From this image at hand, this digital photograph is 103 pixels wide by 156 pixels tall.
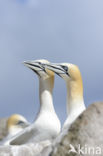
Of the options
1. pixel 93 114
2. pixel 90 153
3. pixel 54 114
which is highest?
pixel 54 114

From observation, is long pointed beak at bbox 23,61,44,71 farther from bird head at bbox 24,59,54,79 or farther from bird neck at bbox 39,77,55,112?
bird neck at bbox 39,77,55,112

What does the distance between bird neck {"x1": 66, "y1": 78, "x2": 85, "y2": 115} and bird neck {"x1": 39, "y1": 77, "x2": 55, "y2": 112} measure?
23.8 inches

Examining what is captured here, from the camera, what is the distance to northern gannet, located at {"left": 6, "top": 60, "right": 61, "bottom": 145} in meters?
14.1

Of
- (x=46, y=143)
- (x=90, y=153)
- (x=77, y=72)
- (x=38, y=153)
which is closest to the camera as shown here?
(x=90, y=153)

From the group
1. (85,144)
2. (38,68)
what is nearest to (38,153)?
(85,144)

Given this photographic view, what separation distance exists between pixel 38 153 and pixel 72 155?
1350mm

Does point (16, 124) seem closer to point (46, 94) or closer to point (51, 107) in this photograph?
point (46, 94)

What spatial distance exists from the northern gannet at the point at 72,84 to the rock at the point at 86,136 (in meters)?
2.90

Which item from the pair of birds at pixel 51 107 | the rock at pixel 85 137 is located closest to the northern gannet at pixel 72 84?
the pair of birds at pixel 51 107

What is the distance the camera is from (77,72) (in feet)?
47.1

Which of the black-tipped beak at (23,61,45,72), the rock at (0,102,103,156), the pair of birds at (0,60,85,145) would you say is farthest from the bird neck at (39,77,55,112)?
the rock at (0,102,103,156)

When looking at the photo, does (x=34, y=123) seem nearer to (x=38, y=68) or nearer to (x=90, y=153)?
(x=38, y=68)

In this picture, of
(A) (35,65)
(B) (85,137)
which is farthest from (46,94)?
(B) (85,137)

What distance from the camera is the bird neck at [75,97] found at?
1397 centimetres
